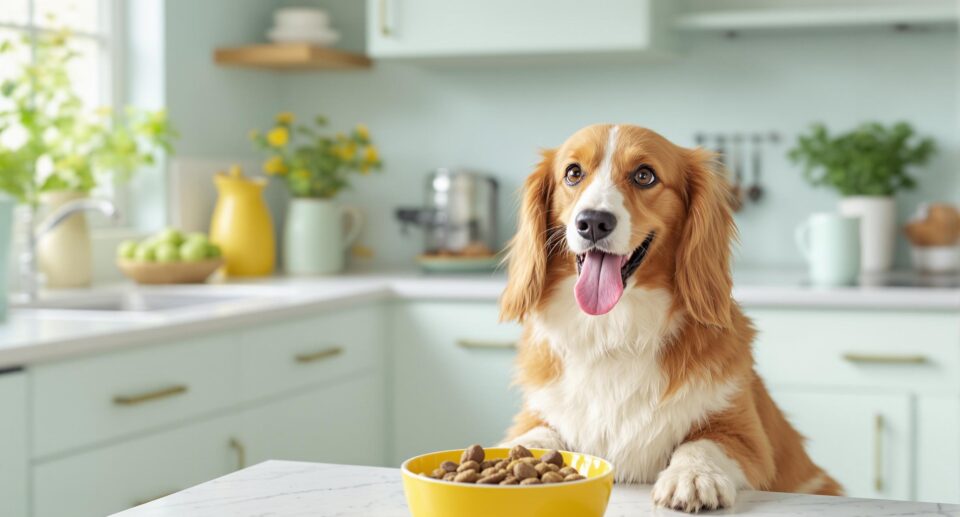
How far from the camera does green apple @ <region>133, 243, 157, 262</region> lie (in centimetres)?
307

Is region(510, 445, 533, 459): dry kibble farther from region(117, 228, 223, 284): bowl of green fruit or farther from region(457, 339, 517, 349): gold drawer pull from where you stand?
region(117, 228, 223, 284): bowl of green fruit

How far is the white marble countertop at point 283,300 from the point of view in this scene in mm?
2078

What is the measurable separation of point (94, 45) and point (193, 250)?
68cm

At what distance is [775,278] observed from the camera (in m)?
3.11

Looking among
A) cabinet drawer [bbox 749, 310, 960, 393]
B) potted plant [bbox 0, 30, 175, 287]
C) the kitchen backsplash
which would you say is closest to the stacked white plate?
the kitchen backsplash

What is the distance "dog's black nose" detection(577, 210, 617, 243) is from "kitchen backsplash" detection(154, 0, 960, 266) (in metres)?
2.28

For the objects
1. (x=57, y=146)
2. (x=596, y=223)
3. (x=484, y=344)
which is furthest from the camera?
(x=484, y=344)

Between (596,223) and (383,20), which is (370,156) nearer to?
(383,20)

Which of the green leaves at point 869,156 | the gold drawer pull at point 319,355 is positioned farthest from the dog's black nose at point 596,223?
the green leaves at point 869,156

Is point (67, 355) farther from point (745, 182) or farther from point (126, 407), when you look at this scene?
point (745, 182)

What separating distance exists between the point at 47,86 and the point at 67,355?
3.76 ft

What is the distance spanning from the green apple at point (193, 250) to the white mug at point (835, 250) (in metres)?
1.62

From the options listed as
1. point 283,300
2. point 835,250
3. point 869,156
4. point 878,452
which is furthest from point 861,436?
point 283,300

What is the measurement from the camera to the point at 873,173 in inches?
129
